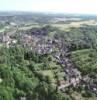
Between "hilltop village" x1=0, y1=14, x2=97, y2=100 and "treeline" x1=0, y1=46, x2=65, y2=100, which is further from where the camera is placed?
"hilltop village" x1=0, y1=14, x2=97, y2=100

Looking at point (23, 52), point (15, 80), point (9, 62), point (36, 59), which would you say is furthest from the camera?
point (23, 52)

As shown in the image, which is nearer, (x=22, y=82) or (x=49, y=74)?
(x=22, y=82)

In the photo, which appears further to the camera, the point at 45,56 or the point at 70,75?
the point at 45,56

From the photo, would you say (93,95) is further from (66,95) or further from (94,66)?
(94,66)

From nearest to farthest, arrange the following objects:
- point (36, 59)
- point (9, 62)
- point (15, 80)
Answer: point (15, 80), point (9, 62), point (36, 59)

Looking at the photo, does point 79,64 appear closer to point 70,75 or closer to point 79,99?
point 70,75

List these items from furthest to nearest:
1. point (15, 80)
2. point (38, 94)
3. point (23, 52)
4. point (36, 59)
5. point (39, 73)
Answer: point (23, 52)
point (36, 59)
point (39, 73)
point (15, 80)
point (38, 94)

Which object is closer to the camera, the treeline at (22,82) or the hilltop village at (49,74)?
the treeline at (22,82)

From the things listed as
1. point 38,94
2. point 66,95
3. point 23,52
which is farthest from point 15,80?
point 23,52

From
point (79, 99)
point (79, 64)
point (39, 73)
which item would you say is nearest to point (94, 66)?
point (79, 64)

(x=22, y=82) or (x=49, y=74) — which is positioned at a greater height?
(x=22, y=82)
